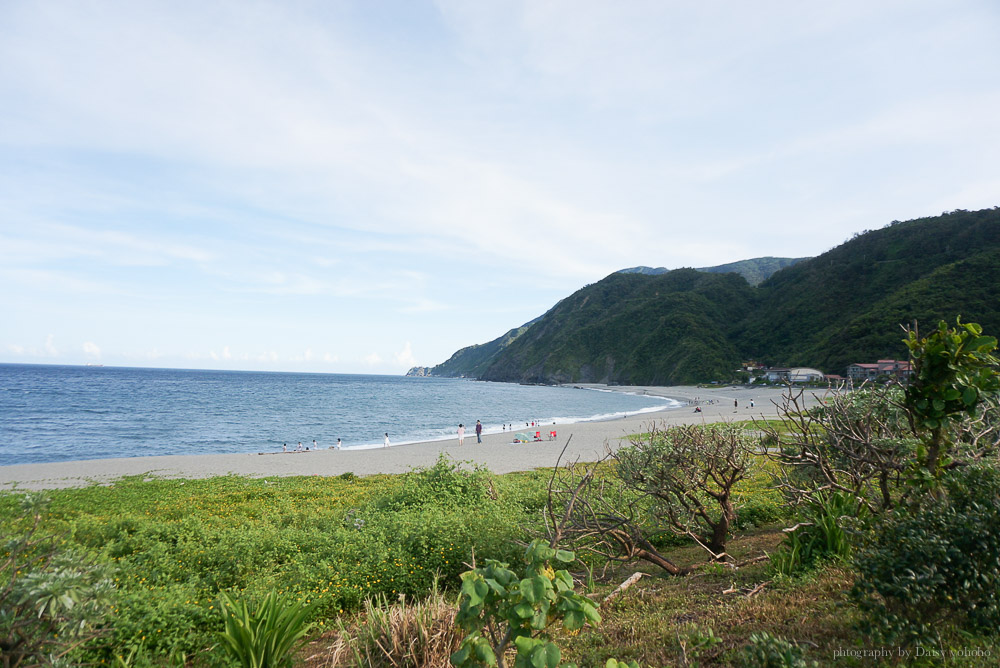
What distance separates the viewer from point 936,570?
2.92 meters

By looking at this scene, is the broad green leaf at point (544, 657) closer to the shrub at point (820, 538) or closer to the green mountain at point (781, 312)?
the shrub at point (820, 538)

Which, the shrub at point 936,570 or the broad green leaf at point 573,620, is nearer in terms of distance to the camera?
the broad green leaf at point 573,620

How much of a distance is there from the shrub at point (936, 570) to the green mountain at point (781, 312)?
65.5 metres

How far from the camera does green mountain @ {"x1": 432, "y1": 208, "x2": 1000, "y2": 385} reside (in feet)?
222

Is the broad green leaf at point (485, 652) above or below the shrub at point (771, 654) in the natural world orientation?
above

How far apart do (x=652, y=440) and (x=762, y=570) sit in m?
2.05

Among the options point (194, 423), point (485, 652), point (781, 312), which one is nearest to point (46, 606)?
point (485, 652)

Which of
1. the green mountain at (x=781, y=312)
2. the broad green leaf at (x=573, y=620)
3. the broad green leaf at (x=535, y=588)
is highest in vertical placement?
the green mountain at (x=781, y=312)

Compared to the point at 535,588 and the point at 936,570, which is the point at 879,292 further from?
the point at 535,588

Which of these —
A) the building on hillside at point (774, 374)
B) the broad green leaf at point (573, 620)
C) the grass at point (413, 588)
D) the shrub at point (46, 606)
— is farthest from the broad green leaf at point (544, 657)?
the building on hillside at point (774, 374)

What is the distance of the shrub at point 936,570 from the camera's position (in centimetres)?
289

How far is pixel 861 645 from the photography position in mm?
3371

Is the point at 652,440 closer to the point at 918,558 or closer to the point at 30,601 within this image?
the point at 918,558

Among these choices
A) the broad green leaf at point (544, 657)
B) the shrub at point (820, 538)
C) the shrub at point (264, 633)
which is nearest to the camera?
the broad green leaf at point (544, 657)
